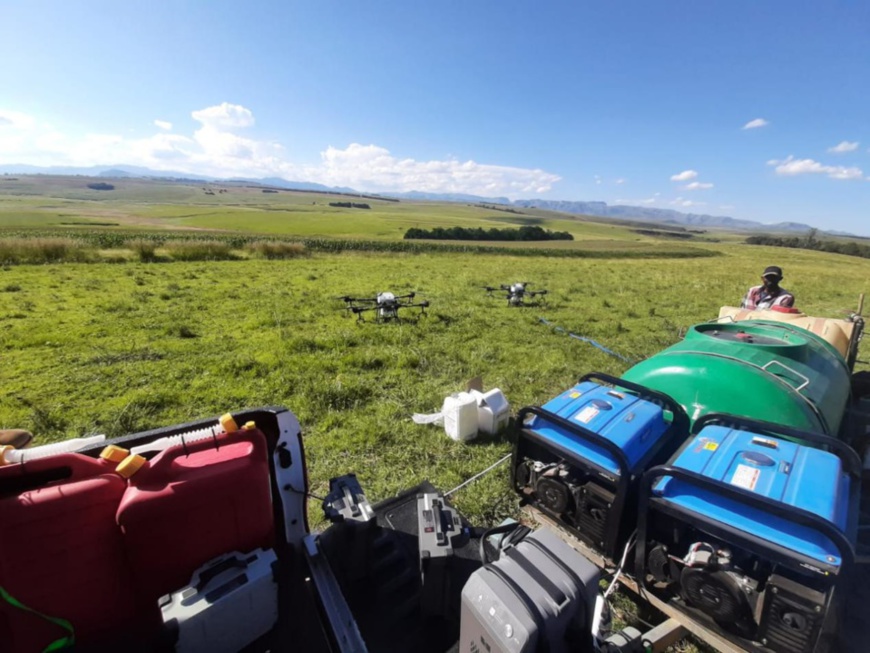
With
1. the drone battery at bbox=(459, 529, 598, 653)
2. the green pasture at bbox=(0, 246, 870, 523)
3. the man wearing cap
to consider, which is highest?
the man wearing cap

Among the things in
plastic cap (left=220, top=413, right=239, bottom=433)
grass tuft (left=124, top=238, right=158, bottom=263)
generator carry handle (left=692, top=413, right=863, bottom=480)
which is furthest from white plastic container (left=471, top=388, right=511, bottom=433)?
grass tuft (left=124, top=238, right=158, bottom=263)

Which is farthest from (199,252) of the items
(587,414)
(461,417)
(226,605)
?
(587,414)

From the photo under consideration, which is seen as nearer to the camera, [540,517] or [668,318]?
[540,517]

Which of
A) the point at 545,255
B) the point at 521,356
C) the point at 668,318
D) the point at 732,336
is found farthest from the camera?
the point at 545,255

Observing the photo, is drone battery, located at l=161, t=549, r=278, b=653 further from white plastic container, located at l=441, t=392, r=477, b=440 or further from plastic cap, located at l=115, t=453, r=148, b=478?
white plastic container, located at l=441, t=392, r=477, b=440

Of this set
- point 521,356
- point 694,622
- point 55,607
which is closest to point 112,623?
point 55,607

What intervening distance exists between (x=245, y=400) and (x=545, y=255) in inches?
1410

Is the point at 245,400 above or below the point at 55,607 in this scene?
below

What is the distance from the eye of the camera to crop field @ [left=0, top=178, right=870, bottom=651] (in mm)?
5367

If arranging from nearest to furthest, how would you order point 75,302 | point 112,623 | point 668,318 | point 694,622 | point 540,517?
1. point 112,623
2. point 694,622
3. point 540,517
4. point 75,302
5. point 668,318

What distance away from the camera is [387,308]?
11281 mm

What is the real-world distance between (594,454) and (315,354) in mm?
6690

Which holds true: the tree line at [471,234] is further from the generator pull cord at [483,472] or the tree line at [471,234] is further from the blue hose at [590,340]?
the generator pull cord at [483,472]

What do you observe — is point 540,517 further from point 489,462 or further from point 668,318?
point 668,318
